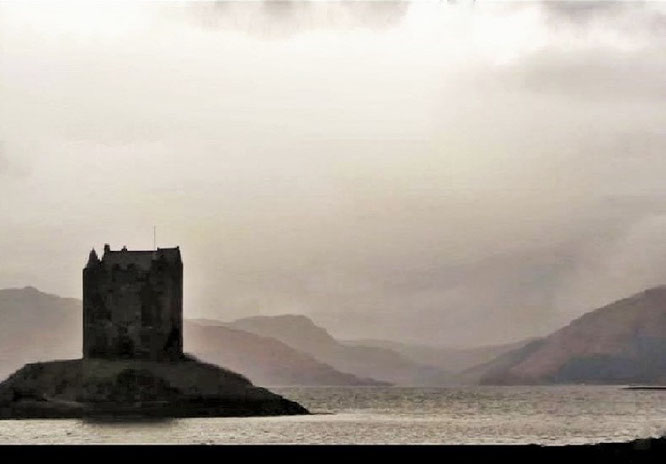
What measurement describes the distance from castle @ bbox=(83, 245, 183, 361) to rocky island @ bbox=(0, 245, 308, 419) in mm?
85

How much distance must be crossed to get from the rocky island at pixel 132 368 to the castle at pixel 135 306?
0.28ft

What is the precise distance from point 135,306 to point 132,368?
6.50 m

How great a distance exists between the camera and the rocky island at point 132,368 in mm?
115875

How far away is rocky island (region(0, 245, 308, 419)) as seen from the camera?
380ft

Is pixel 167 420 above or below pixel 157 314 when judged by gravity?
below

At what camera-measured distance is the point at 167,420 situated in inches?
4402

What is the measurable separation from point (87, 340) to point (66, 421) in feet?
40.2

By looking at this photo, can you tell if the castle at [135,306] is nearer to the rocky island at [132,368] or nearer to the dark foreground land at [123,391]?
the rocky island at [132,368]

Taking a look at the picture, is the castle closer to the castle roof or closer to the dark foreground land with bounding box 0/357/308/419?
Answer: the castle roof
